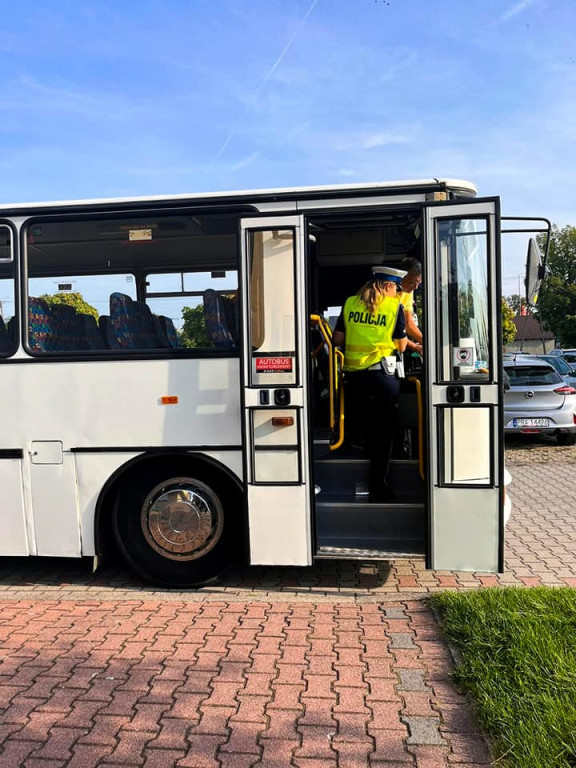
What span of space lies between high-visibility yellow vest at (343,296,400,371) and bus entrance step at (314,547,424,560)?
137 cm

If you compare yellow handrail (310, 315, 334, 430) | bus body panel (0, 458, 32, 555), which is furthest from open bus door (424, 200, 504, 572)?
bus body panel (0, 458, 32, 555)

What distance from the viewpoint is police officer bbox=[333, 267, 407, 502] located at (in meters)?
4.81

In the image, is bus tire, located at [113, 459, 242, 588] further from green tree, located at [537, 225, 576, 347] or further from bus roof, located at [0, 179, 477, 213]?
green tree, located at [537, 225, 576, 347]

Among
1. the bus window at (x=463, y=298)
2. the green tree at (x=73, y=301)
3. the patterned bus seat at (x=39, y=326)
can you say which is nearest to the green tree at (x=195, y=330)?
the green tree at (x=73, y=301)

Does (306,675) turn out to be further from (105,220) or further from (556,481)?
(556,481)

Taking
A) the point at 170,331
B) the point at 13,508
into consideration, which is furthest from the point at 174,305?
the point at 13,508

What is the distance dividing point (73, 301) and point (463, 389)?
2953 mm

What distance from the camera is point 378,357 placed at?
15.9ft

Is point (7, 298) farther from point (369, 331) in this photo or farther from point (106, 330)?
point (369, 331)

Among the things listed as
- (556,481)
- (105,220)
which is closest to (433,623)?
(105,220)

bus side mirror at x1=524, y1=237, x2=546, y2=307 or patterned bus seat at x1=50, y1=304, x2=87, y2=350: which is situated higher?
bus side mirror at x1=524, y1=237, x2=546, y2=307

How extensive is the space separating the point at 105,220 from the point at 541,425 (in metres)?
8.59

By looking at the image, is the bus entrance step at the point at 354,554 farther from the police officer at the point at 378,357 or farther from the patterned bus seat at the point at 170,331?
the patterned bus seat at the point at 170,331

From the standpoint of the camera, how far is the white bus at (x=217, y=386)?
4242mm
